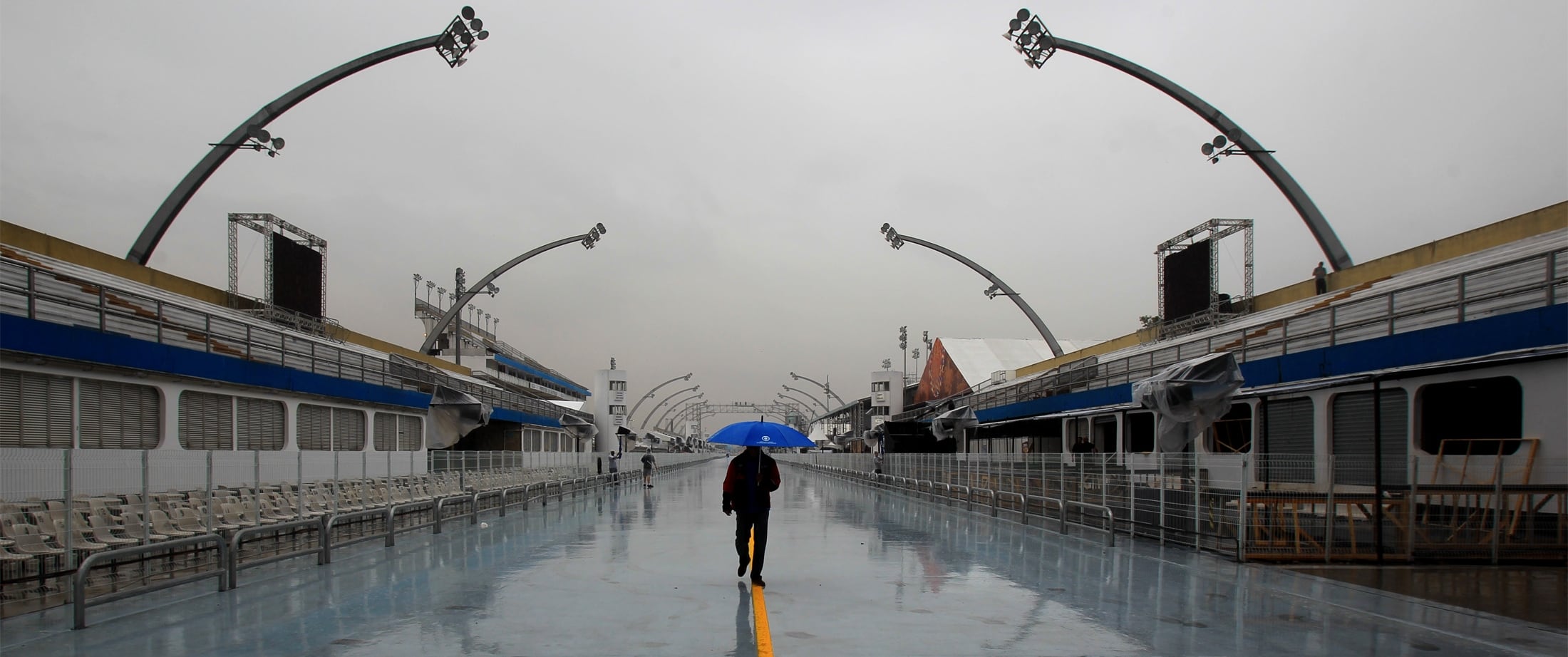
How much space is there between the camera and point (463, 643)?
28.5 ft

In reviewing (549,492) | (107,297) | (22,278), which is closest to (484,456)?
(549,492)

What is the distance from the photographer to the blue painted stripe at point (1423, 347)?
12.8m

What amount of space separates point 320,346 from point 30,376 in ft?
33.1

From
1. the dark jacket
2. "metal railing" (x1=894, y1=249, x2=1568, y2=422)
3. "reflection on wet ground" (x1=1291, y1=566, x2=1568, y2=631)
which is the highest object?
"metal railing" (x1=894, y1=249, x2=1568, y2=422)

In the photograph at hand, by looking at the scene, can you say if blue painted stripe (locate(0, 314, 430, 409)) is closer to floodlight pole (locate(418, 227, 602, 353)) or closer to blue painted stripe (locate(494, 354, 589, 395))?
floodlight pole (locate(418, 227, 602, 353))

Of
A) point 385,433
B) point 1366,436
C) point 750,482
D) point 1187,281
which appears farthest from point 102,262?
point 1187,281

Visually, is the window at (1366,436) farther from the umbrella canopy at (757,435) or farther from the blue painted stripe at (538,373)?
the blue painted stripe at (538,373)

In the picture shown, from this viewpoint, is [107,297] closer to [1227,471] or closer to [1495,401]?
[1227,471]

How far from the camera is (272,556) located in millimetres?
13547

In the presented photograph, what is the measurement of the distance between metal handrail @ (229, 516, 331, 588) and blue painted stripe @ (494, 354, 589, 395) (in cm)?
8608

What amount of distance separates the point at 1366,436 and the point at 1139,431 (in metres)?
14.2

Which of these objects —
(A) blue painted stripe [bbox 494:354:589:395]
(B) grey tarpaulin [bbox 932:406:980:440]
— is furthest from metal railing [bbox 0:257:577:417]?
(A) blue painted stripe [bbox 494:354:589:395]

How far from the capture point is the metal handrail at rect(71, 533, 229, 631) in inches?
366

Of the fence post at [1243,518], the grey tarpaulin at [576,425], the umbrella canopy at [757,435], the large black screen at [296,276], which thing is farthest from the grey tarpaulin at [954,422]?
the large black screen at [296,276]
